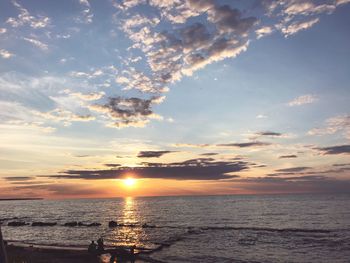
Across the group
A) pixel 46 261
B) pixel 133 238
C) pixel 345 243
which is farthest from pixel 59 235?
pixel 345 243

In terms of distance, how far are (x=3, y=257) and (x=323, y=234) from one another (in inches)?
2593

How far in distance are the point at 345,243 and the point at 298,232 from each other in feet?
50.6

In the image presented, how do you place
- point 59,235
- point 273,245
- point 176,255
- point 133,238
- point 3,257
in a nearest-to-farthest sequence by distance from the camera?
point 3,257 < point 176,255 < point 273,245 < point 133,238 < point 59,235

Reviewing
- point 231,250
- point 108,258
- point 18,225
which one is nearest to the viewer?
point 108,258

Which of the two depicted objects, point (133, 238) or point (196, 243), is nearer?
point (196, 243)

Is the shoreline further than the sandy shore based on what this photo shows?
Yes

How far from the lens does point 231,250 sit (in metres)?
48.1

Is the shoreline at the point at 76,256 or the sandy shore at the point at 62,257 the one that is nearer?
the sandy shore at the point at 62,257

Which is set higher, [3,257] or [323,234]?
[3,257]

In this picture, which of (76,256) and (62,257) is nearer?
(62,257)

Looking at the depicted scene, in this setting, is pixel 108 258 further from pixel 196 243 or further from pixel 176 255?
pixel 196 243

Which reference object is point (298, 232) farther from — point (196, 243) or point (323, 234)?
point (196, 243)

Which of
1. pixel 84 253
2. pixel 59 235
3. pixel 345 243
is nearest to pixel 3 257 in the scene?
pixel 84 253

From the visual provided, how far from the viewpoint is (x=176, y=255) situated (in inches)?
1718
